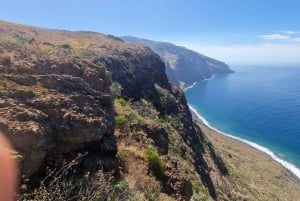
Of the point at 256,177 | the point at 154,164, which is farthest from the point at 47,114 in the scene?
the point at 256,177

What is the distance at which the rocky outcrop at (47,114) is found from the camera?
8273 mm

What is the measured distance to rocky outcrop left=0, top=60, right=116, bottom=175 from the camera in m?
8.27

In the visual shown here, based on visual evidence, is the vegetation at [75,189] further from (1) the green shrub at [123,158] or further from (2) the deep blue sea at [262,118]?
(2) the deep blue sea at [262,118]

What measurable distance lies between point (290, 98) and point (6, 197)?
167 meters

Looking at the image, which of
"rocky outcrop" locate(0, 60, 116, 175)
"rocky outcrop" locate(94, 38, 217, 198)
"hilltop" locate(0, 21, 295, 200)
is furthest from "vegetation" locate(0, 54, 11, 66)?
"rocky outcrop" locate(94, 38, 217, 198)

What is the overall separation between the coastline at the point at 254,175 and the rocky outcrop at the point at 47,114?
24444 millimetres

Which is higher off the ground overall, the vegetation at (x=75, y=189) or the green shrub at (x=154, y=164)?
the vegetation at (x=75, y=189)

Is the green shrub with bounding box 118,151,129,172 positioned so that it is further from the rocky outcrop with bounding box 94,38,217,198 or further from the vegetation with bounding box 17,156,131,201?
the rocky outcrop with bounding box 94,38,217,198

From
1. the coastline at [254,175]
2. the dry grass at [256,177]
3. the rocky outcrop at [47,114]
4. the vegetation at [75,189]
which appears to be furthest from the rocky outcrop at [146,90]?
the vegetation at [75,189]

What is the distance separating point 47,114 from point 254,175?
54987mm

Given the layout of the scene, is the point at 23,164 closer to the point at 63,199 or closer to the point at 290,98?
the point at 63,199

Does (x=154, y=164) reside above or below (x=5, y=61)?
below

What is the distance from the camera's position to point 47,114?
989cm

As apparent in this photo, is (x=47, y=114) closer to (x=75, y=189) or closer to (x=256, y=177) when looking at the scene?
(x=75, y=189)
